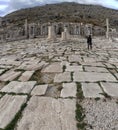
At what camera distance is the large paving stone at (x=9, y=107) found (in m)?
3.57

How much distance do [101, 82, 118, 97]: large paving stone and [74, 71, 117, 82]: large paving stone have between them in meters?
0.41

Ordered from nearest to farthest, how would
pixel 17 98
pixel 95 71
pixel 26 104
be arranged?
pixel 26 104
pixel 17 98
pixel 95 71

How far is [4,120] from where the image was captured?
11.7 ft

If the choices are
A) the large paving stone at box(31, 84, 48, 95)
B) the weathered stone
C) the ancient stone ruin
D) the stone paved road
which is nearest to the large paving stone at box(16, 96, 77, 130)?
the stone paved road

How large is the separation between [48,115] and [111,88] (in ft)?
6.25

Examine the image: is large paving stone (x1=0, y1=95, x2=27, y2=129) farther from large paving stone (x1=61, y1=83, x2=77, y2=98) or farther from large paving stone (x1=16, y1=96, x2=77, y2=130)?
large paving stone (x1=61, y1=83, x2=77, y2=98)

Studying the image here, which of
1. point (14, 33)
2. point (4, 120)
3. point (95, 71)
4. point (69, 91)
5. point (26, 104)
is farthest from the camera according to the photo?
point (14, 33)

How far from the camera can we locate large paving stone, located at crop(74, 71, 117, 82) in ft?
19.2

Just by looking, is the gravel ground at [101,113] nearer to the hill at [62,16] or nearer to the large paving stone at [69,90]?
the large paving stone at [69,90]

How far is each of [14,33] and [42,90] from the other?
759 inches

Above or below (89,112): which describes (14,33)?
above

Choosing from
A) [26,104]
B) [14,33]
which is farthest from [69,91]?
[14,33]

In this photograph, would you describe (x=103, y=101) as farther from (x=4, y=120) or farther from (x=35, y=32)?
(x=35, y=32)

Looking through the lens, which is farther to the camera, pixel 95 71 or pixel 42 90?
pixel 95 71
